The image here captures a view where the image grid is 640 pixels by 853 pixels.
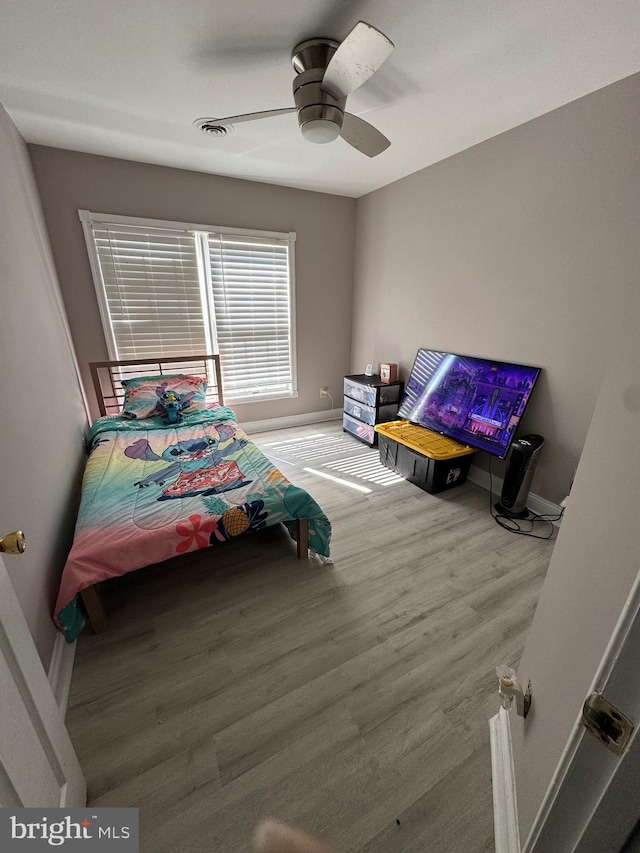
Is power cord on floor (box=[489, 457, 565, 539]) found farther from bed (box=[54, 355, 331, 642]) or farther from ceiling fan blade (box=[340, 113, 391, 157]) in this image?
ceiling fan blade (box=[340, 113, 391, 157])

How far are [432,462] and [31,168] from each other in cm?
359

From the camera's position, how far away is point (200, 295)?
3.21 meters

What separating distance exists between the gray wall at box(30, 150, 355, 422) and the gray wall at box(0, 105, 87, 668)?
19cm

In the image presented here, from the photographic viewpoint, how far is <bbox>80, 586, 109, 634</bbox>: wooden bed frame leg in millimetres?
1482

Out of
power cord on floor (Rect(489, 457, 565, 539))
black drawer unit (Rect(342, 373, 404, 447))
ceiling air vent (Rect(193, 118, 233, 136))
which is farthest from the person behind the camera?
black drawer unit (Rect(342, 373, 404, 447))

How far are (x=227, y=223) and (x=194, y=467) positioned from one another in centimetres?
237

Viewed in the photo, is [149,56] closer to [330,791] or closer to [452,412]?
[452,412]

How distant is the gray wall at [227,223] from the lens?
8.48ft

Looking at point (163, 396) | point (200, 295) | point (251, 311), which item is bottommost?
point (163, 396)

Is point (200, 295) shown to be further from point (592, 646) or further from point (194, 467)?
point (592, 646)

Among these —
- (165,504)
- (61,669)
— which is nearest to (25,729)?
(61,669)

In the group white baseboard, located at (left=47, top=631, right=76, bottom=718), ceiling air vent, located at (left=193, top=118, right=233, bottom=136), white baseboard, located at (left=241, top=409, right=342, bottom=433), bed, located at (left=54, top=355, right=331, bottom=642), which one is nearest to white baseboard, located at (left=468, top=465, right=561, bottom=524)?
bed, located at (left=54, top=355, right=331, bottom=642)

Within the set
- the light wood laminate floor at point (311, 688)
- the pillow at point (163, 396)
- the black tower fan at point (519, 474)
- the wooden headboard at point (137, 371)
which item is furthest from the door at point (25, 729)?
the wooden headboard at point (137, 371)

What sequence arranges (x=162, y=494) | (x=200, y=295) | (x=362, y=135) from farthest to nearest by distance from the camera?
(x=200, y=295) → (x=162, y=494) → (x=362, y=135)
